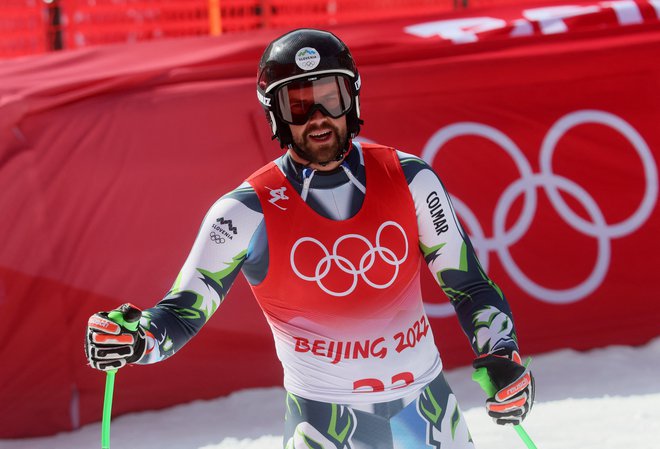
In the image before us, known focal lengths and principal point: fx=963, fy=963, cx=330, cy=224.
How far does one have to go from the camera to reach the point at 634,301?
6.43 meters

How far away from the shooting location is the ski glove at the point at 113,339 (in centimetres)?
279

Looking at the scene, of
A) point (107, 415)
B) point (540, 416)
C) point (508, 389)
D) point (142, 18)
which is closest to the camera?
point (508, 389)

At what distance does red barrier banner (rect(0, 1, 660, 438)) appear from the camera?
19.5 feet

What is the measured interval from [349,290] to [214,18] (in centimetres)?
632

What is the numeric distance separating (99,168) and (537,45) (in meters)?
2.97

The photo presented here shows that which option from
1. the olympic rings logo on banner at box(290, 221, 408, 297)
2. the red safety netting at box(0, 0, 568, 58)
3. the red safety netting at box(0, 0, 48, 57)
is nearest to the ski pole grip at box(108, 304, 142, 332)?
the olympic rings logo on banner at box(290, 221, 408, 297)

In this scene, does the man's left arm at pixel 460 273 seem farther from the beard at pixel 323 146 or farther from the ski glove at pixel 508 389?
the beard at pixel 323 146

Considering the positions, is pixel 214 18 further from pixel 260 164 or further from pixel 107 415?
pixel 107 415

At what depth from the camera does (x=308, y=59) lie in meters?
3.18

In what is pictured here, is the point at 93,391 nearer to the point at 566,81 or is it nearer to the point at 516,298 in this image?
the point at 516,298

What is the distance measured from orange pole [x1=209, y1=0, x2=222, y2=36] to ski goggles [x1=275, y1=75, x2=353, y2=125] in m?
5.96

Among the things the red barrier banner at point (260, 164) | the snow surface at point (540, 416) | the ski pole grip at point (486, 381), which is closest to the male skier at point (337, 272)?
the ski pole grip at point (486, 381)

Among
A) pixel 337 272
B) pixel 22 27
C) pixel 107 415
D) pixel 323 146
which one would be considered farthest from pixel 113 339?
pixel 22 27

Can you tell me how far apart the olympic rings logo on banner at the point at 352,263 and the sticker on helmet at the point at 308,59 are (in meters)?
0.57
